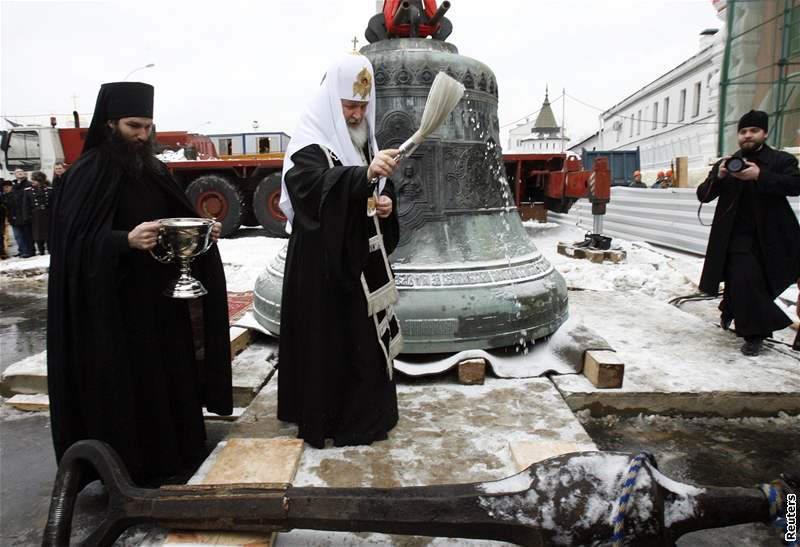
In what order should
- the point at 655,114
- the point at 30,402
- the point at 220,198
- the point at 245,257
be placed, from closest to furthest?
the point at 30,402 < the point at 245,257 < the point at 220,198 < the point at 655,114

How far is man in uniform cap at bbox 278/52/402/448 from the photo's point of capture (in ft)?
7.05

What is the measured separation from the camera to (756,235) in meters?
3.81

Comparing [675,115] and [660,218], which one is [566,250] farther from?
[675,115]

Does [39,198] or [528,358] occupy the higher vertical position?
[39,198]

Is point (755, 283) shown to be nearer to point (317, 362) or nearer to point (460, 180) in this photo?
point (460, 180)

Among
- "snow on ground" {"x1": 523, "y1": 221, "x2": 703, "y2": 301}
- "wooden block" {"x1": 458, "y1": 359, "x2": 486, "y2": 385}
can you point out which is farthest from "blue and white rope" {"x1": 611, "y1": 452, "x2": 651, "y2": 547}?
"snow on ground" {"x1": 523, "y1": 221, "x2": 703, "y2": 301}

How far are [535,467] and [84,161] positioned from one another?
209 cm

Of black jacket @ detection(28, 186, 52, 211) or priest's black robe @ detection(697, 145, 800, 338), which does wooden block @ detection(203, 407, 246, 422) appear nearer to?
priest's black robe @ detection(697, 145, 800, 338)

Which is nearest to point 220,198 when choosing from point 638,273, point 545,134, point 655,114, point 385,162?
point 638,273

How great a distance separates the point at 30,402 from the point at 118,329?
1826 mm

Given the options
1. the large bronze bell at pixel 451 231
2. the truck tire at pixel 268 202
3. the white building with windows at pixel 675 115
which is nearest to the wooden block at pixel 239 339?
the large bronze bell at pixel 451 231

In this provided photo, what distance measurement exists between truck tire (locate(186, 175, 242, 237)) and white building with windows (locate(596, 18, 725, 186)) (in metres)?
17.4

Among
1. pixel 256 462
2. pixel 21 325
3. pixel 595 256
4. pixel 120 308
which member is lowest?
pixel 21 325

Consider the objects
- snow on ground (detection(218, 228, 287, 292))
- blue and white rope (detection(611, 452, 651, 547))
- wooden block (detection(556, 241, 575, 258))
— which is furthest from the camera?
wooden block (detection(556, 241, 575, 258))
